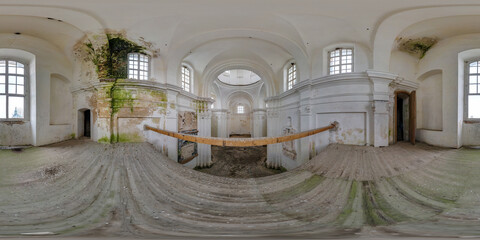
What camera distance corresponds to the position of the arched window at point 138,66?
295 centimetres

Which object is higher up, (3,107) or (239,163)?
(3,107)

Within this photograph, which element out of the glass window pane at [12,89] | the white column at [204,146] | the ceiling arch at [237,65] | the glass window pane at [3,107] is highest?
the ceiling arch at [237,65]

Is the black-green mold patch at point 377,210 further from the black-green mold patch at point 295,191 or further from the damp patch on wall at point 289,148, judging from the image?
the damp patch on wall at point 289,148

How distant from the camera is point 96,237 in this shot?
4.12ft

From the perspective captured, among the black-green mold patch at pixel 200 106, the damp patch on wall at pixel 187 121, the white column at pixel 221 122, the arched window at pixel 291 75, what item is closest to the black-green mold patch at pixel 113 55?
the damp patch on wall at pixel 187 121

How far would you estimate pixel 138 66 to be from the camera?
10.0ft

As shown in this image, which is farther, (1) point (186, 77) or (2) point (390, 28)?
(1) point (186, 77)

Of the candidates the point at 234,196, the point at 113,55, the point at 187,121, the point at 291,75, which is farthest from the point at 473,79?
the point at 187,121

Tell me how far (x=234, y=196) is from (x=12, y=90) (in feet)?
13.7

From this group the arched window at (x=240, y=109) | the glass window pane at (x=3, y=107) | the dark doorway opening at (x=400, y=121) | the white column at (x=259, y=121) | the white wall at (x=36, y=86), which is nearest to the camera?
the glass window pane at (x=3, y=107)

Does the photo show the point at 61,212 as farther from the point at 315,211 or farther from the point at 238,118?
the point at 238,118

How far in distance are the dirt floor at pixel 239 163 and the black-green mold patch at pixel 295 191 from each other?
3.11 m

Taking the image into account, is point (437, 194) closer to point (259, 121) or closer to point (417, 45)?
point (417, 45)

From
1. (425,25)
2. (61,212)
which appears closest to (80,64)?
(61,212)
